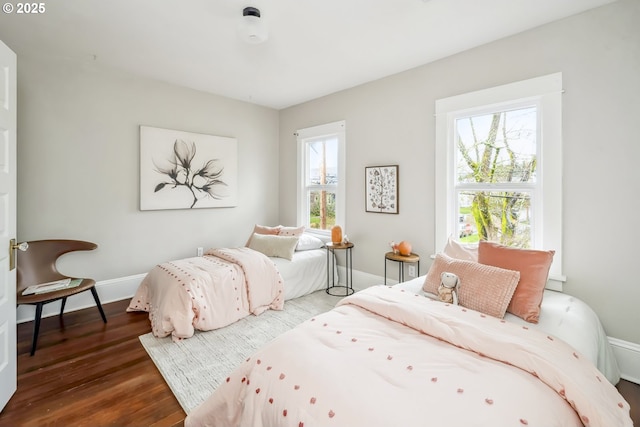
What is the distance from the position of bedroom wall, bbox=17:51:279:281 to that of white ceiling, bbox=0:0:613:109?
0.23 metres

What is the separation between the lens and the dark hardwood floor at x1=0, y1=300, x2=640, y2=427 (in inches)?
66.5

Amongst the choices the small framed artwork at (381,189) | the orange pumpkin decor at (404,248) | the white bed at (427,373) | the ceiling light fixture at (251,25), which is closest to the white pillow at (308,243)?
the small framed artwork at (381,189)

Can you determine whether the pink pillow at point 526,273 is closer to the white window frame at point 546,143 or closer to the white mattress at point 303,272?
the white window frame at point 546,143

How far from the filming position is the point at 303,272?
3.63m

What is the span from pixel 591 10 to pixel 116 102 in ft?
14.1

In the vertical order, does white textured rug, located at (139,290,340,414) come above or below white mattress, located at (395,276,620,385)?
below

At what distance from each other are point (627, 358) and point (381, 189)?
234 centimetres

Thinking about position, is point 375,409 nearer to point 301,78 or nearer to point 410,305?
point 410,305

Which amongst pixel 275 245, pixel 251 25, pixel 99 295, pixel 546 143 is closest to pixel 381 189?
pixel 275 245

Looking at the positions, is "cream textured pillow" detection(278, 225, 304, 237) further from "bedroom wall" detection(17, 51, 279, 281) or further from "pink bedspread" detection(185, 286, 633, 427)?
"pink bedspread" detection(185, 286, 633, 427)

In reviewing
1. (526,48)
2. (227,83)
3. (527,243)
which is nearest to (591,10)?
(526,48)

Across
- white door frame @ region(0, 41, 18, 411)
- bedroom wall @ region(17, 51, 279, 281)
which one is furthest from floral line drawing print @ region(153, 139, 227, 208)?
white door frame @ region(0, 41, 18, 411)

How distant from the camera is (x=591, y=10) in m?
2.15

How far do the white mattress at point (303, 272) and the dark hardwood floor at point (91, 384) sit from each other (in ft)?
4.65
